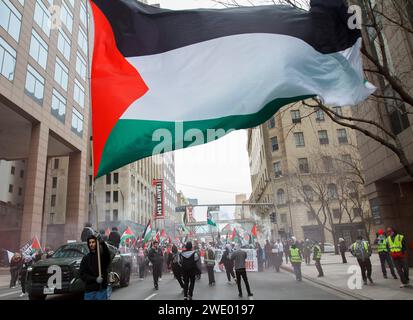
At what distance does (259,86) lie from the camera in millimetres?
5613

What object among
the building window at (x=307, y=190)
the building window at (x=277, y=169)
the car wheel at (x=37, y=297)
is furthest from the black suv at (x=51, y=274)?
the building window at (x=277, y=169)

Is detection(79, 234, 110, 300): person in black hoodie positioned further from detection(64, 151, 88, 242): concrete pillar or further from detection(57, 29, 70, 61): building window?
detection(57, 29, 70, 61): building window

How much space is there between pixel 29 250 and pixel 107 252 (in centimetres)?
1574

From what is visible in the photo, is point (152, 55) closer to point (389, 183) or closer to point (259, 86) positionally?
point (259, 86)

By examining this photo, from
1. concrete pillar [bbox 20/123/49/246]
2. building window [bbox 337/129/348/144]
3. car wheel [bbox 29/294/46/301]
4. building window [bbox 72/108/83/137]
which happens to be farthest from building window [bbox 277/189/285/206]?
car wheel [bbox 29/294/46/301]

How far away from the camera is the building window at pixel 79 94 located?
34.6 metres

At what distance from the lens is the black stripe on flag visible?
5.39m

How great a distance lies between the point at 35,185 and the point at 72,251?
59.9 ft

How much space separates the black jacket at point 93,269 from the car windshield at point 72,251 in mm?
5851

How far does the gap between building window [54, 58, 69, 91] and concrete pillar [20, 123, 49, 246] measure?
A: 5.37 meters

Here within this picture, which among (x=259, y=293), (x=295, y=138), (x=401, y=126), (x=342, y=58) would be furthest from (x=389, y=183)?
(x=295, y=138)

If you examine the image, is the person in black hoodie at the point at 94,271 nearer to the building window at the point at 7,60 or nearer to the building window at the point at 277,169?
the building window at the point at 7,60

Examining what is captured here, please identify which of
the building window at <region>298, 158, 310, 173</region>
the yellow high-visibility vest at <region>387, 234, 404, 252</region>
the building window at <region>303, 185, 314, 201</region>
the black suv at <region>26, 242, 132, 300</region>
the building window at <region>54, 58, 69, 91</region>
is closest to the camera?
the black suv at <region>26, 242, 132, 300</region>

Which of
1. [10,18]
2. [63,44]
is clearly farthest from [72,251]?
[63,44]
